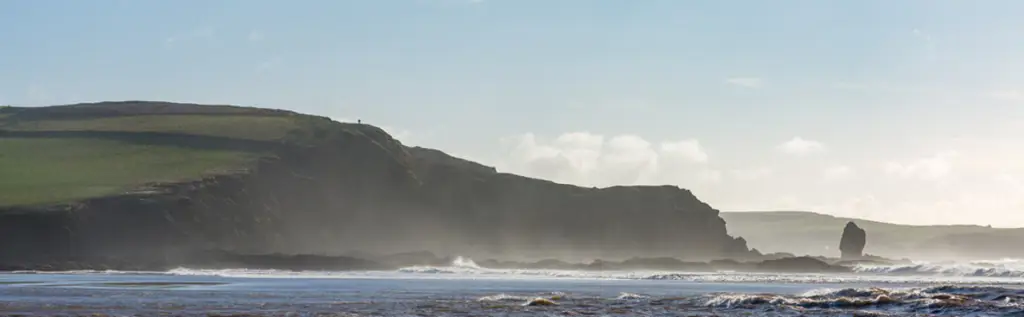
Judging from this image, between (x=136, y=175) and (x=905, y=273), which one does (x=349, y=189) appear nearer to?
(x=136, y=175)

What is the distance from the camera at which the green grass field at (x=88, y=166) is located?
124 meters

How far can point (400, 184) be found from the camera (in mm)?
142375

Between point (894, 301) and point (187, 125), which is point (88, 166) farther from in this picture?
point (894, 301)

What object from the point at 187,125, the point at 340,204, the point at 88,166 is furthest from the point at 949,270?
the point at 187,125

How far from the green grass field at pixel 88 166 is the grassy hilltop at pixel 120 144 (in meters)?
0.11

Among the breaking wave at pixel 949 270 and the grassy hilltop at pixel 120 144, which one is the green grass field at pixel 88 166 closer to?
the grassy hilltop at pixel 120 144

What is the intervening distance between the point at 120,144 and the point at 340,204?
117ft

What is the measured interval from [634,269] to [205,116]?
83256 millimetres

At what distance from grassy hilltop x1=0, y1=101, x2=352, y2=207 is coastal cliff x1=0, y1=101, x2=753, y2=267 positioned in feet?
1.64

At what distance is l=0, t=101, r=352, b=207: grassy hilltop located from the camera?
130 meters

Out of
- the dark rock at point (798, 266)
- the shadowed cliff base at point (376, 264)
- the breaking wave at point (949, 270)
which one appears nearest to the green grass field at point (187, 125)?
the shadowed cliff base at point (376, 264)

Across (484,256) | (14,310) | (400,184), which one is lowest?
(14,310)

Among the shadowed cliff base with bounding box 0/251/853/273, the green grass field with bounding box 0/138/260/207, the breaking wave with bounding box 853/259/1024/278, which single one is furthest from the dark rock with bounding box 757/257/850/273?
the green grass field with bounding box 0/138/260/207

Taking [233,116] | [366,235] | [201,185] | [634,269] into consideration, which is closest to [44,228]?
[201,185]
